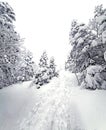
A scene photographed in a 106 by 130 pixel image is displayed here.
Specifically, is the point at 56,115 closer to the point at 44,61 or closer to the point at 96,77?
the point at 96,77

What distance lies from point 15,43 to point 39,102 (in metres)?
5.93

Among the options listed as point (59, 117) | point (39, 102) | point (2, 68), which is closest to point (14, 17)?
point (2, 68)

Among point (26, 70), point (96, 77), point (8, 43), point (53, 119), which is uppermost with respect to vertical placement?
point (8, 43)

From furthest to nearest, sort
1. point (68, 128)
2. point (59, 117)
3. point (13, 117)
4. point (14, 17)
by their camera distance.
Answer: point (14, 17) → point (13, 117) → point (59, 117) → point (68, 128)

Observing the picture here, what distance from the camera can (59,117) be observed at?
1073 cm

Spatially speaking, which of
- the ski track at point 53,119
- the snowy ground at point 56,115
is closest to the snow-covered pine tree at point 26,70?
the snowy ground at point 56,115

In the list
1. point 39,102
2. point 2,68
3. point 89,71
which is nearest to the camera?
point 39,102

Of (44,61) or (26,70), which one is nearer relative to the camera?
(44,61)

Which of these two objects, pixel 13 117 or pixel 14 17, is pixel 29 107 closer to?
pixel 13 117

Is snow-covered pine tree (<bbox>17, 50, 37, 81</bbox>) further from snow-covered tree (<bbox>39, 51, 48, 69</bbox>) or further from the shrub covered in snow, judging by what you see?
the shrub covered in snow

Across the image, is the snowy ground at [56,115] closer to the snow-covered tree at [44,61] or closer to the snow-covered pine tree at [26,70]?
the snow-covered tree at [44,61]

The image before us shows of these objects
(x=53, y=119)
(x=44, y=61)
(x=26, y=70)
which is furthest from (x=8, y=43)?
(x=26, y=70)

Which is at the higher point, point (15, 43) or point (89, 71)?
point (15, 43)

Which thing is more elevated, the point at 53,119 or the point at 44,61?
the point at 44,61
